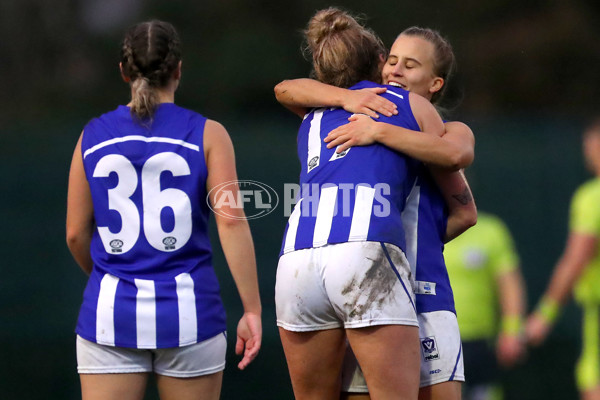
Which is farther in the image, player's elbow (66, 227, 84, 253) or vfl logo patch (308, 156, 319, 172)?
player's elbow (66, 227, 84, 253)

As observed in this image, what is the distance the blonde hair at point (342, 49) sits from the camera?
3.15 metres

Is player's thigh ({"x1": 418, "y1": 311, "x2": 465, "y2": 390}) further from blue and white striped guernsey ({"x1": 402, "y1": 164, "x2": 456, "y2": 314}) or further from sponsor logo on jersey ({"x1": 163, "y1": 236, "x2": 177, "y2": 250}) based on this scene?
sponsor logo on jersey ({"x1": 163, "y1": 236, "x2": 177, "y2": 250})

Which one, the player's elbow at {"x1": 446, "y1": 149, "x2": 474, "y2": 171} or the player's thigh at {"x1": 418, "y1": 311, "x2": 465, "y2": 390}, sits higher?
the player's elbow at {"x1": 446, "y1": 149, "x2": 474, "y2": 171}

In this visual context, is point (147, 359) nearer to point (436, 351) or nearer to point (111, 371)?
point (111, 371)

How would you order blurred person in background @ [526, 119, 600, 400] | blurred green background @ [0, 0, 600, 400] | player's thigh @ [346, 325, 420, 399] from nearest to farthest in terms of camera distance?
player's thigh @ [346, 325, 420, 399] → blurred person in background @ [526, 119, 600, 400] → blurred green background @ [0, 0, 600, 400]

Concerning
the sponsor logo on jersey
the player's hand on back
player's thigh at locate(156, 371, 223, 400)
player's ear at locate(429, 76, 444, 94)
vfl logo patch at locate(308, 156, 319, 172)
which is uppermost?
player's ear at locate(429, 76, 444, 94)

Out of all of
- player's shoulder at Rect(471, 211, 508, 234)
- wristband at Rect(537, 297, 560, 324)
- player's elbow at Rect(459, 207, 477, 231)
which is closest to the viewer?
player's elbow at Rect(459, 207, 477, 231)

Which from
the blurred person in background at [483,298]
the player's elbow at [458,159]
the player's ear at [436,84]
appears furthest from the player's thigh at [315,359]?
the blurred person in background at [483,298]

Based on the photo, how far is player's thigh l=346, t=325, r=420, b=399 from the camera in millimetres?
2859

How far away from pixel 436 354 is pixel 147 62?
148 cm

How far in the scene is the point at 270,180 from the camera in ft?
22.2

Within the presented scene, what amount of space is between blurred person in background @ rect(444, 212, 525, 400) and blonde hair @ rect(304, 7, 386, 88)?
289 centimetres

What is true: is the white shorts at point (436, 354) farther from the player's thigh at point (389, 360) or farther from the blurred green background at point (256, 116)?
the blurred green background at point (256, 116)

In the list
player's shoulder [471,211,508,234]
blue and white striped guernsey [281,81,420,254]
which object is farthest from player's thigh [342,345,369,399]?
player's shoulder [471,211,508,234]
